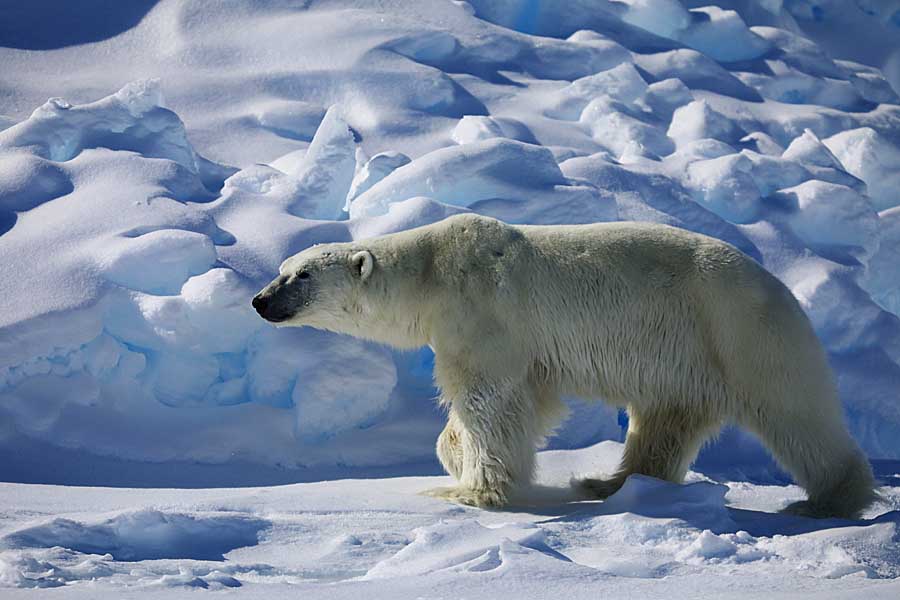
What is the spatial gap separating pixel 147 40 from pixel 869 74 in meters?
9.41

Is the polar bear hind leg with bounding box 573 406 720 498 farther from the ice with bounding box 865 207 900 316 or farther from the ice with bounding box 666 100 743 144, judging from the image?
the ice with bounding box 666 100 743 144

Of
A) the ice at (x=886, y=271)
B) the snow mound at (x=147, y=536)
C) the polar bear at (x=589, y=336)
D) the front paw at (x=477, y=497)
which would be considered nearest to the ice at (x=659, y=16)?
the ice at (x=886, y=271)

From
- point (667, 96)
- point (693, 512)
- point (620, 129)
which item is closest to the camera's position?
point (693, 512)

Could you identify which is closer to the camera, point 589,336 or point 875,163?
point 589,336

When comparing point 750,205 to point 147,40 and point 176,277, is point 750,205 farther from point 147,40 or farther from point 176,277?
point 147,40

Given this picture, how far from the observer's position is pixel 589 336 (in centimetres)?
494

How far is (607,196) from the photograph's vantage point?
27.5 ft

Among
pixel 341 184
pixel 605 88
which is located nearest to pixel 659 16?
pixel 605 88

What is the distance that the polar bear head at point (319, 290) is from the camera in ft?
16.3

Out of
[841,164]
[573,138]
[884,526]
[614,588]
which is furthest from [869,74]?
[614,588]

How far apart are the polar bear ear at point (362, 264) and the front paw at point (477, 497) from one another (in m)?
1.10

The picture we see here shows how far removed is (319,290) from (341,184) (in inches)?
146

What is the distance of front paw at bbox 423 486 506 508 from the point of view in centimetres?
465

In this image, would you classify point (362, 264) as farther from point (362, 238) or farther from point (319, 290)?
point (362, 238)
